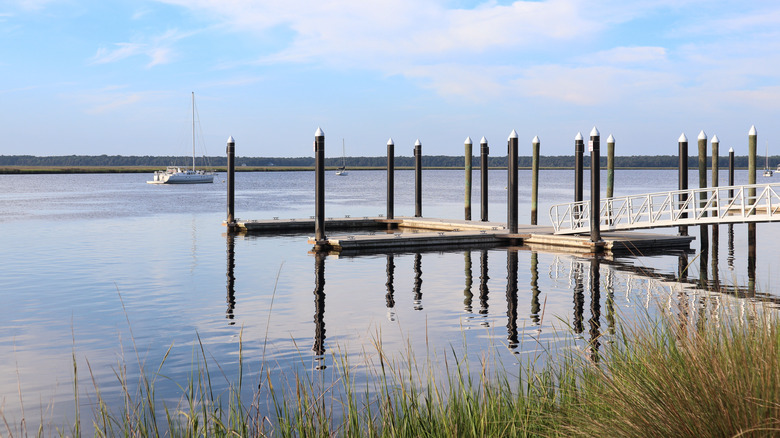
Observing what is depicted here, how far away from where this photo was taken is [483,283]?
590 inches

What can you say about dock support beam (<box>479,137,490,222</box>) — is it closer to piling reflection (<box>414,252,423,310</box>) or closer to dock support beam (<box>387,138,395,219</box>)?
dock support beam (<box>387,138,395,219</box>)

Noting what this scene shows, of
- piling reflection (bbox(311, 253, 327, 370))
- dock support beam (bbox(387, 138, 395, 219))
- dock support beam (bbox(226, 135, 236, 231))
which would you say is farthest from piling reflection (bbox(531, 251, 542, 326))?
dock support beam (bbox(226, 135, 236, 231))

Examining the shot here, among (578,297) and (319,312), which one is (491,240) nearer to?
(578,297)

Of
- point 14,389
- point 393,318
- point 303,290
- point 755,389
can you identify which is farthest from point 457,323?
point 755,389

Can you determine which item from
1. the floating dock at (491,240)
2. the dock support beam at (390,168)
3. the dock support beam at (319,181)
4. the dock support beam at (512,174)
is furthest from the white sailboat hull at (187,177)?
the dock support beam at (512,174)

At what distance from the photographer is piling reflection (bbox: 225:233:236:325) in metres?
12.0

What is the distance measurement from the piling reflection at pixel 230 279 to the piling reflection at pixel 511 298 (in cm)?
391

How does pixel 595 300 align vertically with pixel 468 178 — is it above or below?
below

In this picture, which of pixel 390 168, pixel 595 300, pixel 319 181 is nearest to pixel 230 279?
→ pixel 319 181

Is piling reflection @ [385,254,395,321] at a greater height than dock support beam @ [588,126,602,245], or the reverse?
dock support beam @ [588,126,602,245]

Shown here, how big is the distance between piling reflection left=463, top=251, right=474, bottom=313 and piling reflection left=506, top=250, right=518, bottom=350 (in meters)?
0.62

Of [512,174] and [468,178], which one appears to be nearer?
[512,174]

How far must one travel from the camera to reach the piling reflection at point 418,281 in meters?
12.8

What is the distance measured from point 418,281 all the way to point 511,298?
2.45 meters
